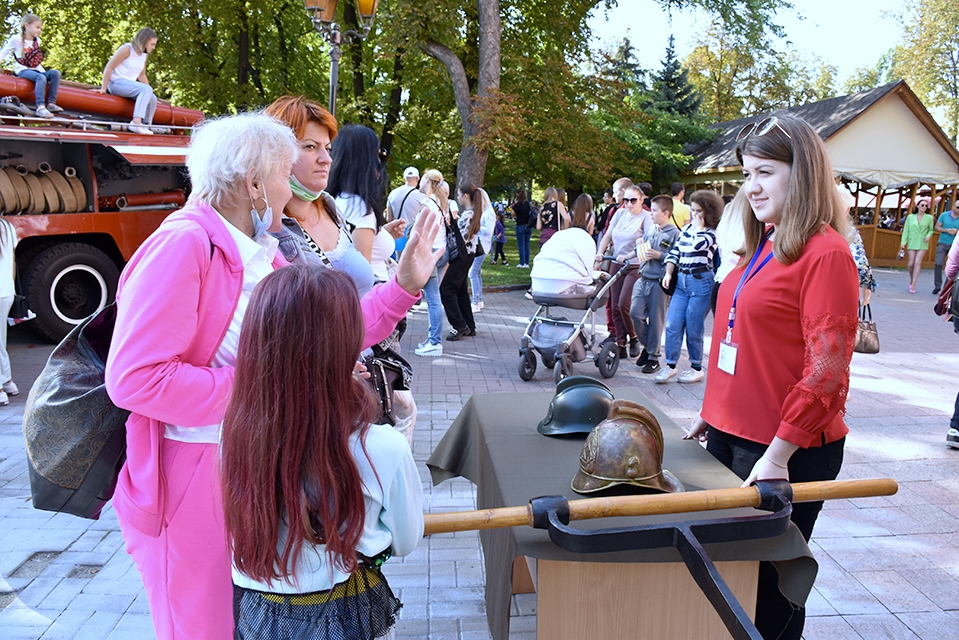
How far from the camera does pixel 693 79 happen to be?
4266 centimetres

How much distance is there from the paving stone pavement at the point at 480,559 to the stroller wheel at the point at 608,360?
33.3 inches

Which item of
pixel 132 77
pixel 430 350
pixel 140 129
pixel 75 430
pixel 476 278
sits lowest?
pixel 430 350

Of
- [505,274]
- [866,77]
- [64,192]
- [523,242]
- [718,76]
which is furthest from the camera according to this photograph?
[866,77]

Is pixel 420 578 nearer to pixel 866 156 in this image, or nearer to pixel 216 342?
pixel 216 342

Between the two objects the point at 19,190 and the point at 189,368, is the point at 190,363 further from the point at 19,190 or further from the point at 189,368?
the point at 19,190

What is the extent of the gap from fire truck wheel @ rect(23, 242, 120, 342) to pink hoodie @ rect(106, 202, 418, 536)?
26.1 feet

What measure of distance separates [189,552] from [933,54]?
44450 mm

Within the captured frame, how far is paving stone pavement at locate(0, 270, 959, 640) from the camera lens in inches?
128

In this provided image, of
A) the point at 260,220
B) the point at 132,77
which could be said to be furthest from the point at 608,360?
the point at 132,77

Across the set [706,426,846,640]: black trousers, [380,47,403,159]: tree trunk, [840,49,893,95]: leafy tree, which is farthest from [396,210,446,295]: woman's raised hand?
[840,49,893,95]: leafy tree

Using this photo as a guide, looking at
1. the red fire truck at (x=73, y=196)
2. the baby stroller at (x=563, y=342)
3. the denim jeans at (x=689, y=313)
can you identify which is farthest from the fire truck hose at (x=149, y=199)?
the denim jeans at (x=689, y=313)

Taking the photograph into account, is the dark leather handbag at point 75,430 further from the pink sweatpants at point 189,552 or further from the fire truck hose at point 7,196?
the fire truck hose at point 7,196

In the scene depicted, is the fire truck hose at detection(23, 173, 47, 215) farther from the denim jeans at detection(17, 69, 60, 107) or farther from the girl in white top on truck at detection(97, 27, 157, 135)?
the girl in white top on truck at detection(97, 27, 157, 135)

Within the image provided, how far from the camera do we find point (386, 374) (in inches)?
124
